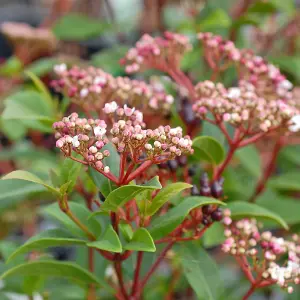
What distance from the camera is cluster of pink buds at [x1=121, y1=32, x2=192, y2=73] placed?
844mm

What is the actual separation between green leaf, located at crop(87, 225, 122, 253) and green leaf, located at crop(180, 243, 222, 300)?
0.17 meters

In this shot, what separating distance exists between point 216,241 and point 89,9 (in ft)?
5.33

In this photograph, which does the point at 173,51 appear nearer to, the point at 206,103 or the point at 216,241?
the point at 206,103

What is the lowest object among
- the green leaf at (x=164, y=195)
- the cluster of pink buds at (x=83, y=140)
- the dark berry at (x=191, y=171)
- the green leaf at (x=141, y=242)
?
the dark berry at (x=191, y=171)

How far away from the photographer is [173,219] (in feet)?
1.94

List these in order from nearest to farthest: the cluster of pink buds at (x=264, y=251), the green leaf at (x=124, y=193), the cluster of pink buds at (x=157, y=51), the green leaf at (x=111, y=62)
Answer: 1. the green leaf at (x=124, y=193)
2. the cluster of pink buds at (x=264, y=251)
3. the cluster of pink buds at (x=157, y=51)
4. the green leaf at (x=111, y=62)

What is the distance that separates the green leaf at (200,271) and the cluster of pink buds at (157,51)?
32cm

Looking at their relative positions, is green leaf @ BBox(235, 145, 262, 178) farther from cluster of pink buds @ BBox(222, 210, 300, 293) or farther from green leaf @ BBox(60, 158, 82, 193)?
green leaf @ BBox(60, 158, 82, 193)

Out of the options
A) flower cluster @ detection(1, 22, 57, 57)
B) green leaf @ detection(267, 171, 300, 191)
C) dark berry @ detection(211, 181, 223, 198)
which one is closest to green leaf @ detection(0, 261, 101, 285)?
dark berry @ detection(211, 181, 223, 198)

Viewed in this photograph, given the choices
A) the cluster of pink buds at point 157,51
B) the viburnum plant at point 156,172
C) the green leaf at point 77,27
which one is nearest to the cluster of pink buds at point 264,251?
the viburnum plant at point 156,172

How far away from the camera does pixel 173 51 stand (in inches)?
34.7

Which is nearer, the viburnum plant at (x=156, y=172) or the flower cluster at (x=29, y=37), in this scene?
the viburnum plant at (x=156, y=172)

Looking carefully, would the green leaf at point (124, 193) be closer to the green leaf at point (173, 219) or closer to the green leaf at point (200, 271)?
the green leaf at point (173, 219)

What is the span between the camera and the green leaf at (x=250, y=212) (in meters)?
0.67
